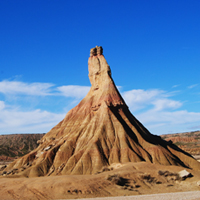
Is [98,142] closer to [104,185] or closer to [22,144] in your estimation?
[104,185]

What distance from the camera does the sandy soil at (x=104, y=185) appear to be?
33.6m

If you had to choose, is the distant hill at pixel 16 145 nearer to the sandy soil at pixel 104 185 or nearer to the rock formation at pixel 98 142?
the rock formation at pixel 98 142

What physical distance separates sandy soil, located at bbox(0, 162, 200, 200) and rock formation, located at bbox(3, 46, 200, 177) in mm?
13479

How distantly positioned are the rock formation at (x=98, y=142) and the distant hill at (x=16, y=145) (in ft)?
257

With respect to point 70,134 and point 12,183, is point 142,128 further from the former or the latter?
point 12,183

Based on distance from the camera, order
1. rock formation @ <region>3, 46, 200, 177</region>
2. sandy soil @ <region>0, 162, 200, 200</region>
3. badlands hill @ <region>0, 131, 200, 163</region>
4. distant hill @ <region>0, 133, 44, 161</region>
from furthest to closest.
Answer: distant hill @ <region>0, 133, 44, 161</region>, badlands hill @ <region>0, 131, 200, 163</region>, rock formation @ <region>3, 46, 200, 177</region>, sandy soil @ <region>0, 162, 200, 200</region>

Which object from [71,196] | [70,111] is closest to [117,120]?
[70,111]

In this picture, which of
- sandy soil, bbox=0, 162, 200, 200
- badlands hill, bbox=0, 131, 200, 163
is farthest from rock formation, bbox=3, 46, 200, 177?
badlands hill, bbox=0, 131, 200, 163

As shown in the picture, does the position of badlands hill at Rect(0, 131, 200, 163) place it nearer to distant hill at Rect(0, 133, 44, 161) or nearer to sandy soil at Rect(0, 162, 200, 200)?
distant hill at Rect(0, 133, 44, 161)

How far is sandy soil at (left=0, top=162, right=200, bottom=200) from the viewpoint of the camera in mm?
33625

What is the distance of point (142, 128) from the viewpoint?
6950 centimetres

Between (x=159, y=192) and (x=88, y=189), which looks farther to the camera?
(x=159, y=192)

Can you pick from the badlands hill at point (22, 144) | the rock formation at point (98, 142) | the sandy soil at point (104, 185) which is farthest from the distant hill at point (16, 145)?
the sandy soil at point (104, 185)

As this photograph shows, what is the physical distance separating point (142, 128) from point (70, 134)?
748 inches
